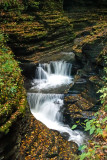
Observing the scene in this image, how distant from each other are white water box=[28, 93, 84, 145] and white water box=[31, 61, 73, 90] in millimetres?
2248

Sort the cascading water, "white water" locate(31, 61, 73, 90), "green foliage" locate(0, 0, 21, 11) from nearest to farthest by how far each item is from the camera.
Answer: the cascading water, "green foliage" locate(0, 0, 21, 11), "white water" locate(31, 61, 73, 90)

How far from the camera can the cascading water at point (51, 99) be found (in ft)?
26.3

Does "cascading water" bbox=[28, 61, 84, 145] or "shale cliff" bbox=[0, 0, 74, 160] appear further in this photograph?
"shale cliff" bbox=[0, 0, 74, 160]

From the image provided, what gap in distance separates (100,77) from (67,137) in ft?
11.8

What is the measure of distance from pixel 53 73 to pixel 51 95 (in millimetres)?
3653

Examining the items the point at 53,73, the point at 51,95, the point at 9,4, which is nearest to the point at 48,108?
the point at 51,95

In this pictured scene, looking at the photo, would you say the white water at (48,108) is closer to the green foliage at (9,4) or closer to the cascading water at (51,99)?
the cascading water at (51,99)

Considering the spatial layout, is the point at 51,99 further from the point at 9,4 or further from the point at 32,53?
the point at 9,4

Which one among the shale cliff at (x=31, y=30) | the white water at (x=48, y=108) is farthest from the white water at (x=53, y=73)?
the white water at (x=48, y=108)

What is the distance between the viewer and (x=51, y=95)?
9367 millimetres

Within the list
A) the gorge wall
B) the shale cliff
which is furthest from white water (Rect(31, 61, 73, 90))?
the shale cliff

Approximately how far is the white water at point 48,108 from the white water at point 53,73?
225 cm

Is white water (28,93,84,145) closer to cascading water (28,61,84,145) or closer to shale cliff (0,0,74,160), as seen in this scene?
cascading water (28,61,84,145)

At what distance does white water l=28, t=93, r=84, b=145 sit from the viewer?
844 cm
